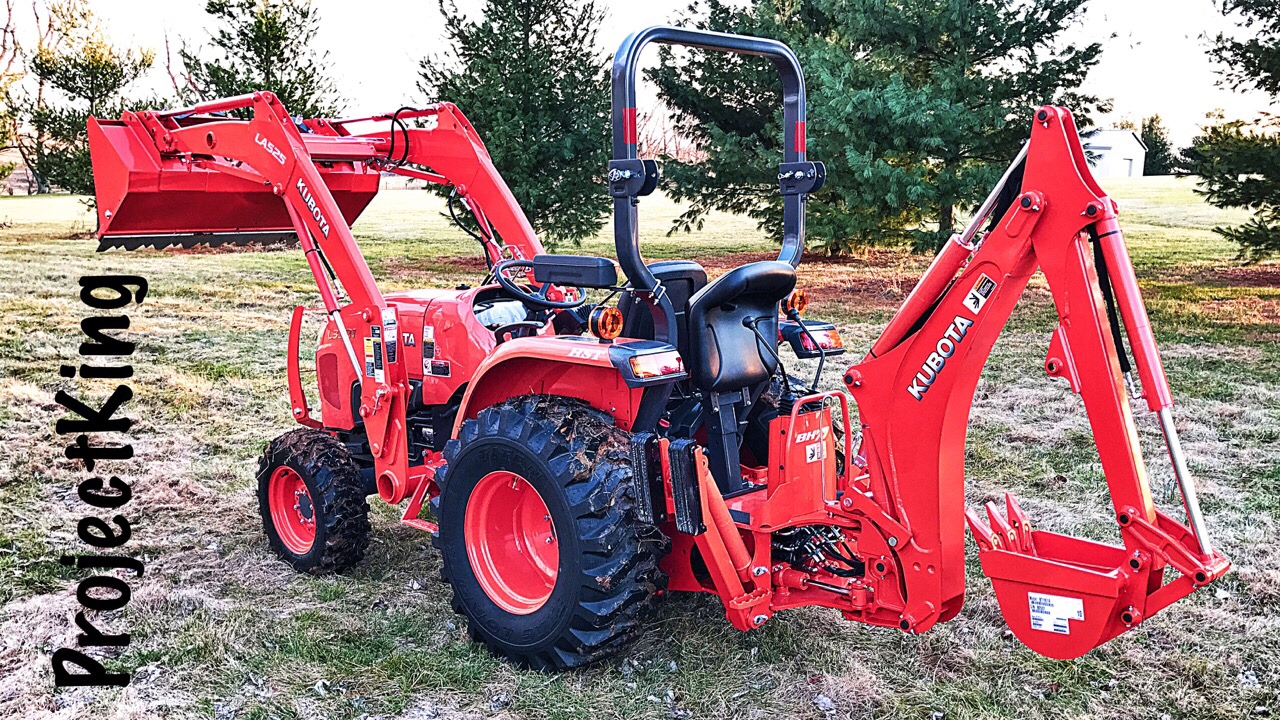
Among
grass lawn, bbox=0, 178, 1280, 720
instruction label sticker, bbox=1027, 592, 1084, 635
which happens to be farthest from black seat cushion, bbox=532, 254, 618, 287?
instruction label sticker, bbox=1027, 592, 1084, 635

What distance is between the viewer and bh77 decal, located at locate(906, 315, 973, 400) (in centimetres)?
329

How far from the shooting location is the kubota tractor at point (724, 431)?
10.1ft

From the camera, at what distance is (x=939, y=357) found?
3.35 meters

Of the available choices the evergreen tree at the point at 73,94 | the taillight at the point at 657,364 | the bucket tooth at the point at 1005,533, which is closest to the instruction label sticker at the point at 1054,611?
the bucket tooth at the point at 1005,533

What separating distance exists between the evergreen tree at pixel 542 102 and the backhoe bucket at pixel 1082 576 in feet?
45.6

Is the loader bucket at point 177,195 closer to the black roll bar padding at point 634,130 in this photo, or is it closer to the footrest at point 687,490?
the black roll bar padding at point 634,130

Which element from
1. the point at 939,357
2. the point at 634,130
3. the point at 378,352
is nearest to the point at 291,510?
the point at 378,352

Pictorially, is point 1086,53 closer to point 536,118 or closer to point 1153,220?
point 536,118

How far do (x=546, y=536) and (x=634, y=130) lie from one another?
1.65 meters

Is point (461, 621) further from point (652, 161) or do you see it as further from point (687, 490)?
point (652, 161)

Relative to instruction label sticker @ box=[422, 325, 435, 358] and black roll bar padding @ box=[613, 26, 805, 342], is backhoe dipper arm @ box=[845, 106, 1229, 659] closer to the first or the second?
black roll bar padding @ box=[613, 26, 805, 342]

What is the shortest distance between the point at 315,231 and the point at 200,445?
118 inches

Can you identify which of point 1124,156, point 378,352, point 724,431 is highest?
point 1124,156

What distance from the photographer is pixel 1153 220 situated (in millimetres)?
29047
